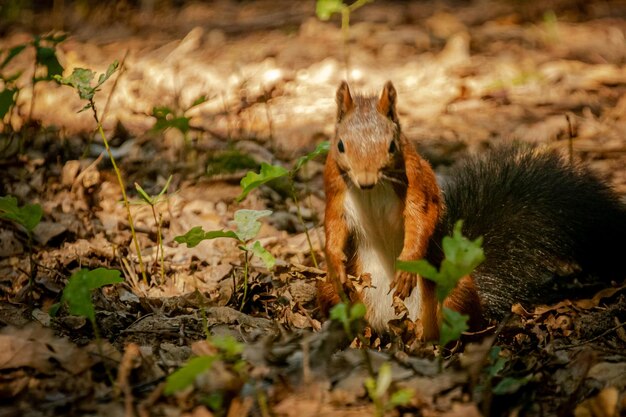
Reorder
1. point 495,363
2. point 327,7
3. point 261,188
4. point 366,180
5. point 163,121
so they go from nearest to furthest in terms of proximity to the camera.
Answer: point 495,363 → point 366,180 → point 327,7 → point 163,121 → point 261,188

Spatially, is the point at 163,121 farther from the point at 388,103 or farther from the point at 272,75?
the point at 272,75

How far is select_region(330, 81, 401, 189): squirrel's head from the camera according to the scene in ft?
8.55

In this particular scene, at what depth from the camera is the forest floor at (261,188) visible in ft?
6.28

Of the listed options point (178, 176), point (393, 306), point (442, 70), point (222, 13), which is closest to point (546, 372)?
point (393, 306)

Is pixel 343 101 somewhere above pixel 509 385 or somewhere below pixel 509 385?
above

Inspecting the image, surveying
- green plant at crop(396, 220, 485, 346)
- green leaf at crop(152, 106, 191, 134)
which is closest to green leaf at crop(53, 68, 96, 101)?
green leaf at crop(152, 106, 191, 134)

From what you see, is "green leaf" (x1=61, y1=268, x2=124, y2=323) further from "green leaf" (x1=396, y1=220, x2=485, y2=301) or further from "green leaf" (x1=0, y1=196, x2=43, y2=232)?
"green leaf" (x1=396, y1=220, x2=485, y2=301)

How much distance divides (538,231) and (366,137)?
1.06 metres

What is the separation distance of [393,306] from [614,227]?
1.11 metres

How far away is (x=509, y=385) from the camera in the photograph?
6.28 feet

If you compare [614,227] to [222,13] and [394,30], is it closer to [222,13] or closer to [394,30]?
[394,30]

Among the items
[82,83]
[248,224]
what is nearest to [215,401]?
[248,224]

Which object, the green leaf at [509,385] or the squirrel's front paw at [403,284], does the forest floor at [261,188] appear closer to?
the green leaf at [509,385]

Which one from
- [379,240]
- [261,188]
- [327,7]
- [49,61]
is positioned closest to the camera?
[379,240]
